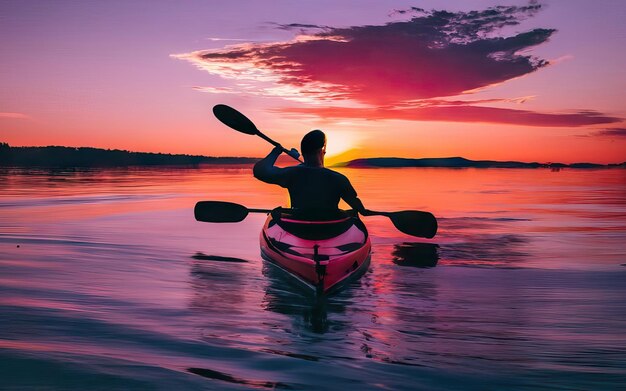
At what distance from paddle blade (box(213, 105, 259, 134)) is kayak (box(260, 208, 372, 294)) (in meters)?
3.28

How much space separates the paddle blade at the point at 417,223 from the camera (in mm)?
9539

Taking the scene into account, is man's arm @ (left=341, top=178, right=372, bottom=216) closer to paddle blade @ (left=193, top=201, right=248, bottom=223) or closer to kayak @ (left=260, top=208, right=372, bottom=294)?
kayak @ (left=260, top=208, right=372, bottom=294)

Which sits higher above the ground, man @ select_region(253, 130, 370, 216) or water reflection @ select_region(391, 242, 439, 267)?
man @ select_region(253, 130, 370, 216)

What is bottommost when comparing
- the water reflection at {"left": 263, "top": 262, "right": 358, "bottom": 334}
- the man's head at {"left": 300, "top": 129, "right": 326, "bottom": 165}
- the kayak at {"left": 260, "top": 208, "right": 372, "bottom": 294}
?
the water reflection at {"left": 263, "top": 262, "right": 358, "bottom": 334}

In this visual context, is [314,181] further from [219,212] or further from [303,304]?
[219,212]

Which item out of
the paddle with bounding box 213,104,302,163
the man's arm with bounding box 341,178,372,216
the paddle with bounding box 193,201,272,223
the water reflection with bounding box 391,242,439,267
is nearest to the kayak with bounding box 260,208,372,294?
the man's arm with bounding box 341,178,372,216

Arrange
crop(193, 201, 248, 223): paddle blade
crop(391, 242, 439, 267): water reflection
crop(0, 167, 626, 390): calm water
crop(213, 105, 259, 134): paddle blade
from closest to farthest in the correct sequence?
1. crop(0, 167, 626, 390): calm water
2. crop(193, 201, 248, 223): paddle blade
3. crop(391, 242, 439, 267): water reflection
4. crop(213, 105, 259, 134): paddle blade

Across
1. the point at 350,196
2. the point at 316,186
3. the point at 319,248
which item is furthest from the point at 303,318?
the point at 350,196

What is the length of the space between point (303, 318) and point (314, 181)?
6.88ft

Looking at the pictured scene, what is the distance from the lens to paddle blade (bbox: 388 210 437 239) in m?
9.54

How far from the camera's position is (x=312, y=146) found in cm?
780

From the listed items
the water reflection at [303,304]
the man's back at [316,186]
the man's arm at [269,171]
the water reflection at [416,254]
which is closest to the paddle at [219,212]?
the man's arm at [269,171]

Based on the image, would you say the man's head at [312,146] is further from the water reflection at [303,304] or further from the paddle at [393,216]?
the paddle at [393,216]

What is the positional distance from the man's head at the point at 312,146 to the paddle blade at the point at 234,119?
3665 millimetres
